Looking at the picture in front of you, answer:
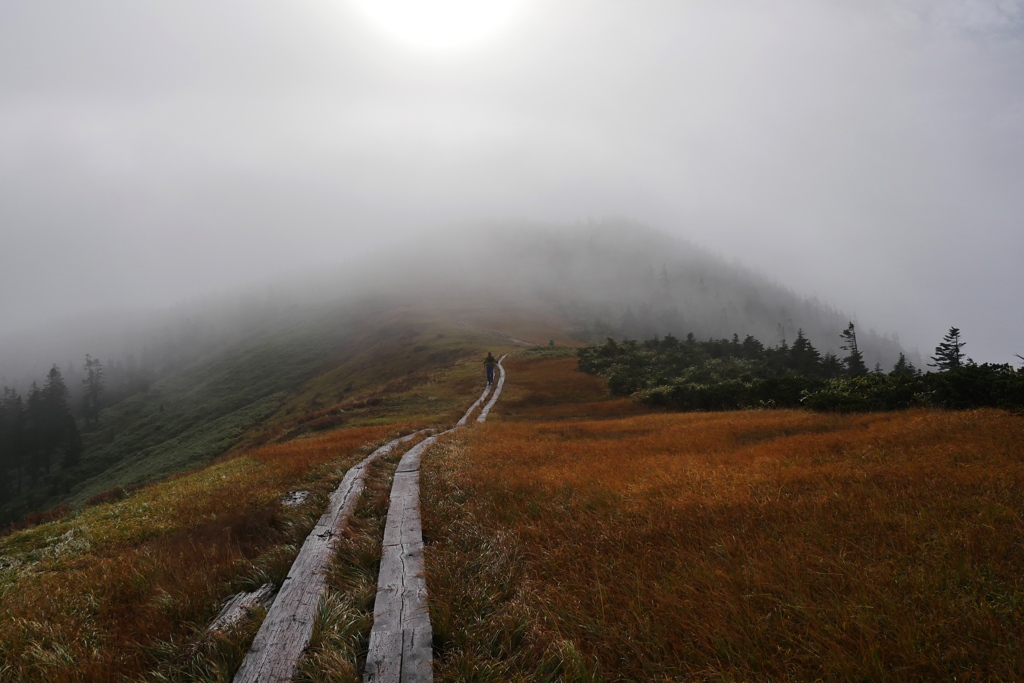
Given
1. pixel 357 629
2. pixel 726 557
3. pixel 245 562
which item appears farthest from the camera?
pixel 245 562

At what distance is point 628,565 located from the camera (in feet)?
14.6

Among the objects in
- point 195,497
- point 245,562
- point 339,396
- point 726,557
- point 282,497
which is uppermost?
point 726,557

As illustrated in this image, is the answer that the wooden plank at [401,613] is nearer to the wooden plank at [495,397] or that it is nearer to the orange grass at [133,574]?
the orange grass at [133,574]

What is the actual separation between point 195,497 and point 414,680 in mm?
10805

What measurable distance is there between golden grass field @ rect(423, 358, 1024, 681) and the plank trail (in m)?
0.17

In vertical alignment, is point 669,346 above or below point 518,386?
above

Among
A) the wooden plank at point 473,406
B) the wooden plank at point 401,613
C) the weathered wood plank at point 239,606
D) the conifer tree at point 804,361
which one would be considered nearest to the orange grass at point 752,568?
the wooden plank at point 401,613

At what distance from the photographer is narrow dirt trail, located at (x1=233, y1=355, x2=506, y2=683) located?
3.33 metres

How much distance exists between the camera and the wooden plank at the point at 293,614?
3.38 meters

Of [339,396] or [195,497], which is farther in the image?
[339,396]

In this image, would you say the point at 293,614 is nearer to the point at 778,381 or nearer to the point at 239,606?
the point at 239,606

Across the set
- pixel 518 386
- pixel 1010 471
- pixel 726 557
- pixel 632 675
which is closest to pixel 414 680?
pixel 632 675

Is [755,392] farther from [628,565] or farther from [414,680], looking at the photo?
[414,680]

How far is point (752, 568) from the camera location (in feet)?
13.2
